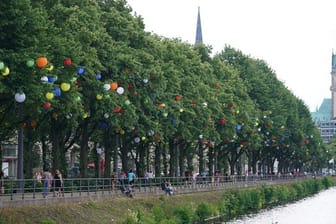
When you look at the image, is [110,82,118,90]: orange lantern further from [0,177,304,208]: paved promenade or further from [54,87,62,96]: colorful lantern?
[54,87,62,96]: colorful lantern

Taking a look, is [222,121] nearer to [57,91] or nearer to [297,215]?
[297,215]

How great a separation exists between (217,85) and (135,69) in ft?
112

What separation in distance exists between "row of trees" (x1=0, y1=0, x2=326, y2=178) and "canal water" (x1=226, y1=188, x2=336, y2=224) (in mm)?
10310

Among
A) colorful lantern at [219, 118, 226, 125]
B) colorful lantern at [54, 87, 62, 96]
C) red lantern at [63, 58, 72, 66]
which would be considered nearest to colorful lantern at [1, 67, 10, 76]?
colorful lantern at [54, 87, 62, 96]

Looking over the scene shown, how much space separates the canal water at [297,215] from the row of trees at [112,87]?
33.8 feet

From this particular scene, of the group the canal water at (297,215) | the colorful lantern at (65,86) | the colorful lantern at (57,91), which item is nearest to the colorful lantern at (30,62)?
the colorful lantern at (57,91)

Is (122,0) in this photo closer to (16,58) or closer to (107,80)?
(107,80)

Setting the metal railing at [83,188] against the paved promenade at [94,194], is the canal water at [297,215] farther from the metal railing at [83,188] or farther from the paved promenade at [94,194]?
the metal railing at [83,188]

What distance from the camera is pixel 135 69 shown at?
64875 mm

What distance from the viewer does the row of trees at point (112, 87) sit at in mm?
43344

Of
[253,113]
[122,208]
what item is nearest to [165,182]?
[122,208]

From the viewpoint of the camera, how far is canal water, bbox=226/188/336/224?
73.2 meters

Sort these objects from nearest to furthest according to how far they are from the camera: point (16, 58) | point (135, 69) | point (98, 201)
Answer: point (16, 58) < point (98, 201) < point (135, 69)

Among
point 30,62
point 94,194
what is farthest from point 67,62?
point 94,194
